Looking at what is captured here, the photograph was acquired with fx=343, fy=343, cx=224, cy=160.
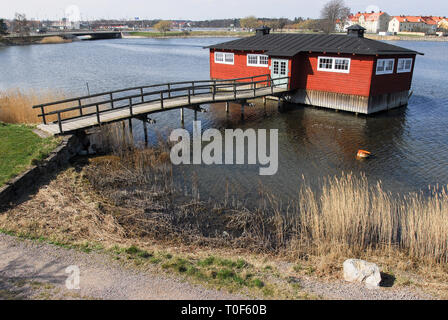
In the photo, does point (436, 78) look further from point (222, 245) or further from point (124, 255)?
point (124, 255)

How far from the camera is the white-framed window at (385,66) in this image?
73.3 ft

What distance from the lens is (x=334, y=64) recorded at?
23.7 meters

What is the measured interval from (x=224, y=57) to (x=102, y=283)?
26.4 m

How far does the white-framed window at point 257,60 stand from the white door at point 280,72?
0.96m

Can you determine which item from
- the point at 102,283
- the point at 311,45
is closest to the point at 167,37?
the point at 311,45

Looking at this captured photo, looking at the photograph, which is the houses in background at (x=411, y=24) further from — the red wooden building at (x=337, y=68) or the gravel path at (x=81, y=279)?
the gravel path at (x=81, y=279)

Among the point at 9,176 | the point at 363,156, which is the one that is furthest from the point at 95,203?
the point at 363,156

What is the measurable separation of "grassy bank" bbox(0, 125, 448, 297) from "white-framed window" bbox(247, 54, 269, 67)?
17396mm

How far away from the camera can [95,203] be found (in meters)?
11.0

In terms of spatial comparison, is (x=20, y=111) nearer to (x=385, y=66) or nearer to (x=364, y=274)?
(x=364, y=274)

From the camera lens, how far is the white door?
25539 mm

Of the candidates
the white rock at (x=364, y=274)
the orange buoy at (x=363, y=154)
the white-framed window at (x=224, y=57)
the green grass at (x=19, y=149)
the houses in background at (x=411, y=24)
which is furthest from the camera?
the houses in background at (x=411, y=24)

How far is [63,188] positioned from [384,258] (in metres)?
10.1

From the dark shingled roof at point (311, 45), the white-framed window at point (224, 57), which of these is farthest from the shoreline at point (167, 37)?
the dark shingled roof at point (311, 45)
